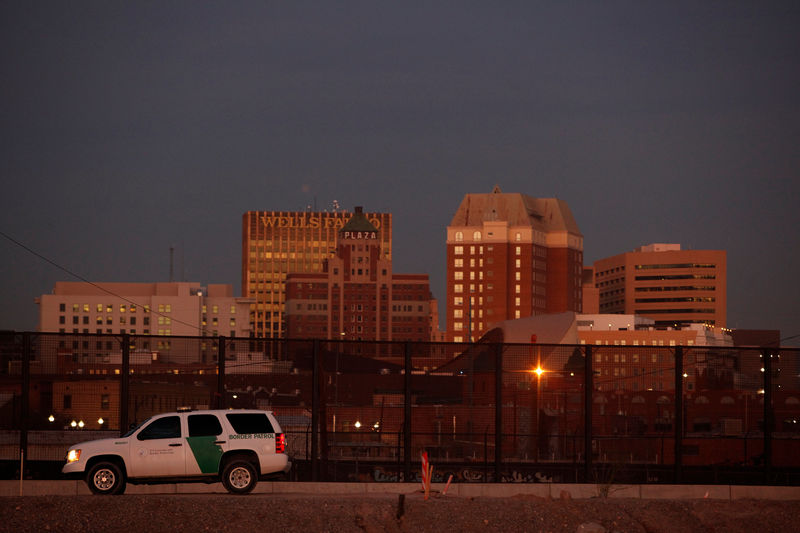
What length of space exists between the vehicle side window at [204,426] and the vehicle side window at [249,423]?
0.29m

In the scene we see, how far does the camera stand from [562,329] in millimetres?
138250

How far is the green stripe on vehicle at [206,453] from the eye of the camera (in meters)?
24.1

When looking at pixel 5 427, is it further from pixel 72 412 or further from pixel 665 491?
pixel 665 491

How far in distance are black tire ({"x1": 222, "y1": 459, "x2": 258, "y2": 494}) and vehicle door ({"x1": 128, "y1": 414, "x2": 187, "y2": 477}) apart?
0.93m

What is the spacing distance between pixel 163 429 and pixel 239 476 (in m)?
1.87

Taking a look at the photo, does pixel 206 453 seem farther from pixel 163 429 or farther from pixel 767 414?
pixel 767 414

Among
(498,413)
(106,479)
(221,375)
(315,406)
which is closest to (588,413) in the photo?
(498,413)

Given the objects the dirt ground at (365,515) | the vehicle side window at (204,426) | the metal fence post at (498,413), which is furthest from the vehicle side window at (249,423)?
the metal fence post at (498,413)

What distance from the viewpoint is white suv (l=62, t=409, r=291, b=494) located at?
24.0 meters

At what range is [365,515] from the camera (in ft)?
70.3

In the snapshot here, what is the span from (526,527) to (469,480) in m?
6.40

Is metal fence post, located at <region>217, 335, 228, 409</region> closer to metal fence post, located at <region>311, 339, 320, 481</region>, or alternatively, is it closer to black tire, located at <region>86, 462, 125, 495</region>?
metal fence post, located at <region>311, 339, 320, 481</region>

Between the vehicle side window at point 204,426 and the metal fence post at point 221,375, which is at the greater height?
the metal fence post at point 221,375

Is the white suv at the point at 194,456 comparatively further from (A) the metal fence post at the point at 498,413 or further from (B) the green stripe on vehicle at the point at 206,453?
(A) the metal fence post at the point at 498,413
